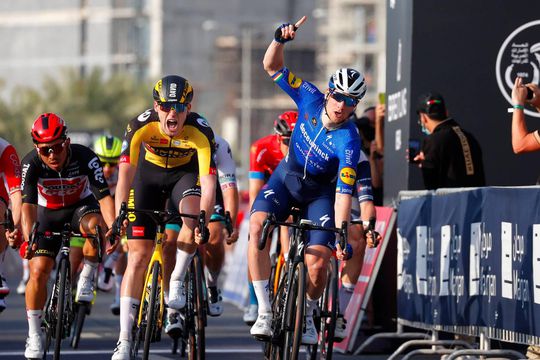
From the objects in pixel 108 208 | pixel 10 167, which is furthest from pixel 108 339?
pixel 108 208

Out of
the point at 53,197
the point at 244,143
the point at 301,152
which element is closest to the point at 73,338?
the point at 53,197

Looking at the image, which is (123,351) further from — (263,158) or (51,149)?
(263,158)

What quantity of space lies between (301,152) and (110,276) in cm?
609

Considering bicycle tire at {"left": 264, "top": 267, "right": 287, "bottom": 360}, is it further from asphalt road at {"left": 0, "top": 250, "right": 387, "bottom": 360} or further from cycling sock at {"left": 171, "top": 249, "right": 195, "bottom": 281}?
asphalt road at {"left": 0, "top": 250, "right": 387, "bottom": 360}

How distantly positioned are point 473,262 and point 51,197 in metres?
3.67

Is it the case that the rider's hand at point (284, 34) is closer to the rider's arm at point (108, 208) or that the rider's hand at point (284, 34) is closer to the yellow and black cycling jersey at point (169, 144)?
the yellow and black cycling jersey at point (169, 144)

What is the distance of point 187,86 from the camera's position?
12359 mm

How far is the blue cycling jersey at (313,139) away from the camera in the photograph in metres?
11.7

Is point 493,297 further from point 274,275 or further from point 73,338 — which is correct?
point 73,338

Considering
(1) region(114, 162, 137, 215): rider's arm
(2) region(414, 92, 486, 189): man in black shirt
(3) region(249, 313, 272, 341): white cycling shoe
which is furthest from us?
(2) region(414, 92, 486, 189): man in black shirt

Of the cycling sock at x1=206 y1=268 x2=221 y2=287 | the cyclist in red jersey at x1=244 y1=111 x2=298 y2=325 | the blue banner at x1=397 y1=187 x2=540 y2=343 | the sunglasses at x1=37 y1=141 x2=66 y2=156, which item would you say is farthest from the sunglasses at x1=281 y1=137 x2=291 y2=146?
the sunglasses at x1=37 y1=141 x2=66 y2=156

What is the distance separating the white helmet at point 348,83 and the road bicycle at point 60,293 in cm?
255

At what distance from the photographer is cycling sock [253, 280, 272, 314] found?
37.4 feet

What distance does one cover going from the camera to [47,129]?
12.7m
